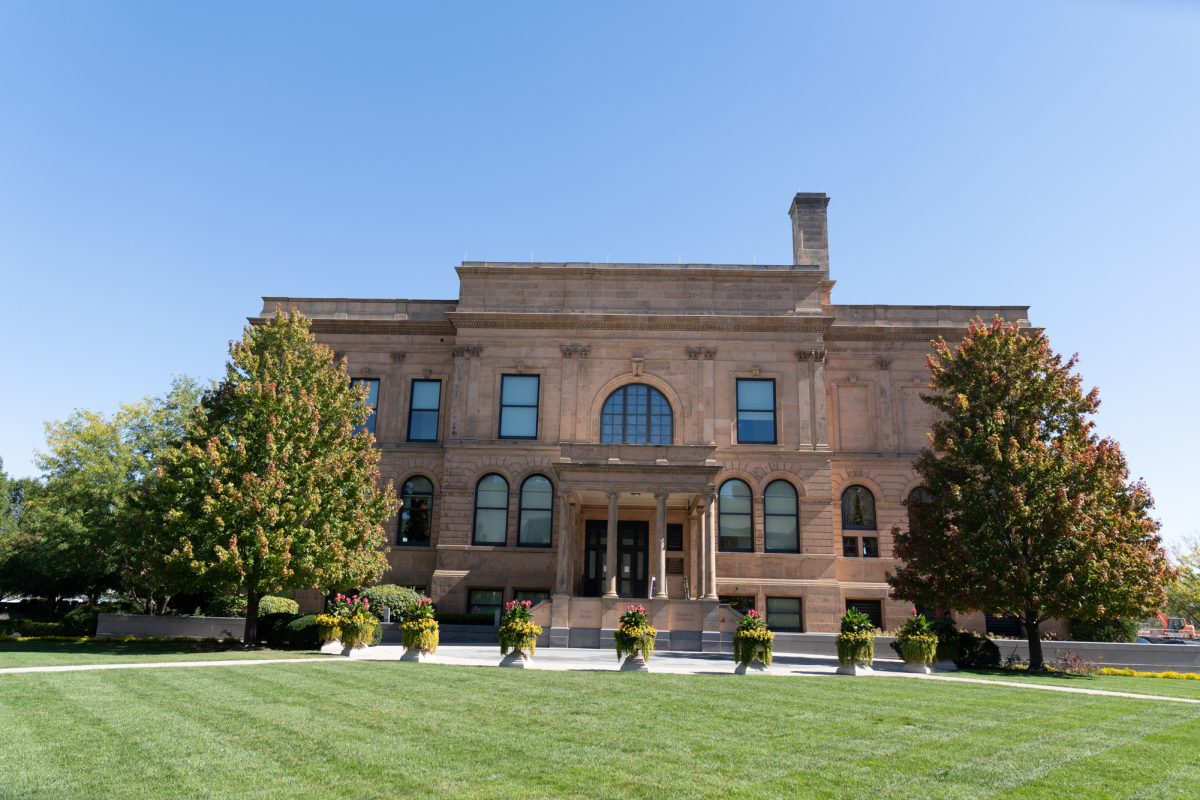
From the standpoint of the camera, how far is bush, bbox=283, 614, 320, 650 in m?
24.8

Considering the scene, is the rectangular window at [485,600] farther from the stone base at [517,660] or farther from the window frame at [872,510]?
the window frame at [872,510]

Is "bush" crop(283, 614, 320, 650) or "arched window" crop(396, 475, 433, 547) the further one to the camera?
"arched window" crop(396, 475, 433, 547)

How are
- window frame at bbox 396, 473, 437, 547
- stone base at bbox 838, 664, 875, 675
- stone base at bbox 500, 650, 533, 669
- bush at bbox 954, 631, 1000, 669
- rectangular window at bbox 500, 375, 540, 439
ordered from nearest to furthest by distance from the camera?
stone base at bbox 500, 650, 533, 669 < stone base at bbox 838, 664, 875, 675 < bush at bbox 954, 631, 1000, 669 < window frame at bbox 396, 473, 437, 547 < rectangular window at bbox 500, 375, 540, 439

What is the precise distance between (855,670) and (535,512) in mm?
18598

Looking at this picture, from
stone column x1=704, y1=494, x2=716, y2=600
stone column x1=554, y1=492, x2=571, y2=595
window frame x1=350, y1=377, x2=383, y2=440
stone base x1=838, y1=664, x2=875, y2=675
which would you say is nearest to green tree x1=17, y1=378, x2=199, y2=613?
window frame x1=350, y1=377, x2=383, y2=440

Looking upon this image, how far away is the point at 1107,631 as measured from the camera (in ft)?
94.9

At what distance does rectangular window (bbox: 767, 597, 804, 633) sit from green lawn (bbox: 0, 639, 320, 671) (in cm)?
1939

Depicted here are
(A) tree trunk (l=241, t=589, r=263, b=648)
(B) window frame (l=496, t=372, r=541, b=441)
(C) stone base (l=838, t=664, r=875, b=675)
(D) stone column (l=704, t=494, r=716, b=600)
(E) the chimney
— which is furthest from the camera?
→ (E) the chimney

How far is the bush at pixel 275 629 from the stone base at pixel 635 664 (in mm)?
12514

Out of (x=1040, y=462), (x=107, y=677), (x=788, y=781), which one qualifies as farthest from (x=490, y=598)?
(x=788, y=781)

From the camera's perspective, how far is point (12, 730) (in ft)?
33.4

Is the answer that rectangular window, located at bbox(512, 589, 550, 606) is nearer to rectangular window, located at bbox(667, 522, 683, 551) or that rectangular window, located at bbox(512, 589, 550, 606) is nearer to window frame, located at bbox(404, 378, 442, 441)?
rectangular window, located at bbox(667, 522, 683, 551)

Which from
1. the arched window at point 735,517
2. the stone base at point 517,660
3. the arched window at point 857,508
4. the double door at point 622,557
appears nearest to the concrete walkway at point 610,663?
the stone base at point 517,660

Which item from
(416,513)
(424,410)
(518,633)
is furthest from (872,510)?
(424,410)
